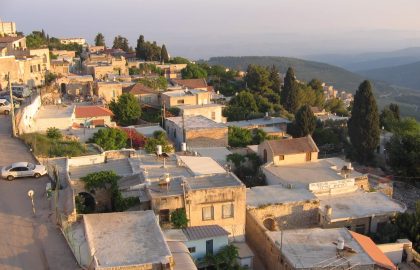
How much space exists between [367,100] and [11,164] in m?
27.9

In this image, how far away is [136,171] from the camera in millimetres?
19281

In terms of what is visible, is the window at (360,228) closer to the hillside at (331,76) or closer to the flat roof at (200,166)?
the flat roof at (200,166)

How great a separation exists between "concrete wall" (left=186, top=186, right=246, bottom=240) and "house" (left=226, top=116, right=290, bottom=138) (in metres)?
19.5

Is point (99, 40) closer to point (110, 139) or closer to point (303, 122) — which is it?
point (303, 122)

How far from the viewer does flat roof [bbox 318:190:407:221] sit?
857 inches

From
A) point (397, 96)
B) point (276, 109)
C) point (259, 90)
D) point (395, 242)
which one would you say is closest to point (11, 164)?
point (395, 242)

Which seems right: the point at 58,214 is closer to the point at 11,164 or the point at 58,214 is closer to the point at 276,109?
the point at 11,164

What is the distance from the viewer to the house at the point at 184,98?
1676 inches

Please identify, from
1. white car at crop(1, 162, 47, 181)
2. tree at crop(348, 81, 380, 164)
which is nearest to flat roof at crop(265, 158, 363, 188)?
tree at crop(348, 81, 380, 164)

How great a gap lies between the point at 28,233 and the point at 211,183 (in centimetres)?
717

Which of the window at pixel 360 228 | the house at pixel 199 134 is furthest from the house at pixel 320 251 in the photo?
the house at pixel 199 134

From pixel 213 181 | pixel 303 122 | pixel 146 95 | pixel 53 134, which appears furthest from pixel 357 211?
pixel 146 95

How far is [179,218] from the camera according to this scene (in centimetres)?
1677

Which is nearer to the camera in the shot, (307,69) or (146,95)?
(146,95)
